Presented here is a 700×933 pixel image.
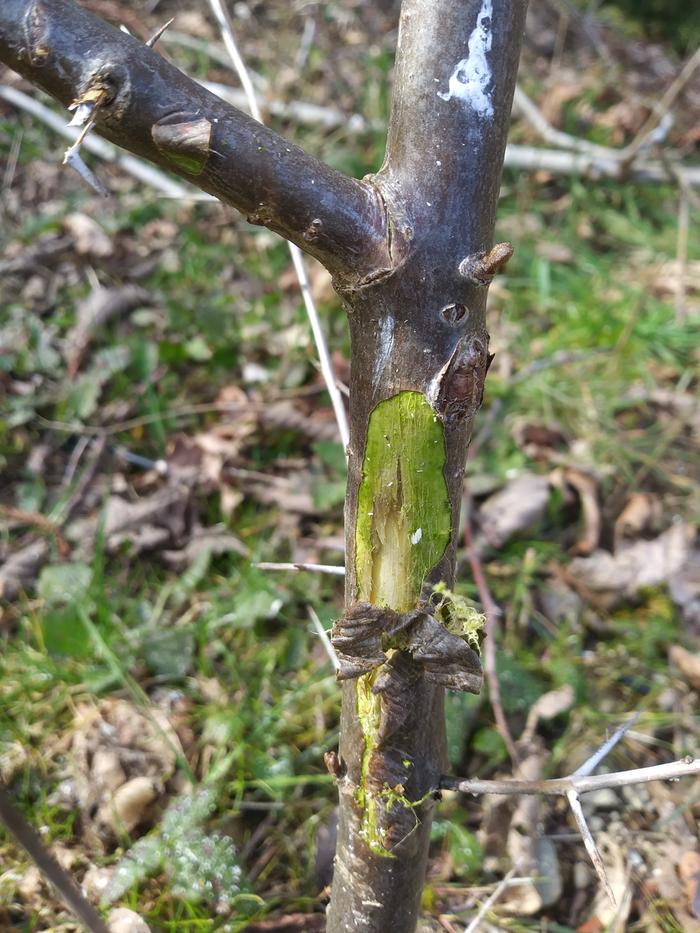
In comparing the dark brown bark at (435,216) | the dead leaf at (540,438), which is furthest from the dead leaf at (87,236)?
the dark brown bark at (435,216)

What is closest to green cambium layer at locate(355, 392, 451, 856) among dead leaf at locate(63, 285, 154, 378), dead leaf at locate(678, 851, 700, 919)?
dead leaf at locate(678, 851, 700, 919)

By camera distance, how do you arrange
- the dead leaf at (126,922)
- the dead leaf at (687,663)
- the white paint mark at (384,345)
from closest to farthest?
the white paint mark at (384,345) → the dead leaf at (126,922) → the dead leaf at (687,663)

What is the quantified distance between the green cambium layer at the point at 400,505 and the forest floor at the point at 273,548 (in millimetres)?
806

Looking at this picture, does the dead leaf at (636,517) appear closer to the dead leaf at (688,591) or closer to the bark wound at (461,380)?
the dead leaf at (688,591)

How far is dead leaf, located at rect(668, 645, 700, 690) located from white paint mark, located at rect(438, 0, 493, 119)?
1.68 m

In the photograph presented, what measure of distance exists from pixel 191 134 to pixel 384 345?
13.2 inches

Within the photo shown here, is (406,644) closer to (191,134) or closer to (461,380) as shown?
(461,380)

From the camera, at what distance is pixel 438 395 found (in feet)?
3.07

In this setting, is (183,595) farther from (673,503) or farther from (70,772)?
(673,503)

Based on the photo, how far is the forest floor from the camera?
62.6 inches

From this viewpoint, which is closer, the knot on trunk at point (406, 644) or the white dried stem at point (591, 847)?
the white dried stem at point (591, 847)

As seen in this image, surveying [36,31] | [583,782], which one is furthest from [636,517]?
[36,31]

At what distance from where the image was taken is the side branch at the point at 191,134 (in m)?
0.72

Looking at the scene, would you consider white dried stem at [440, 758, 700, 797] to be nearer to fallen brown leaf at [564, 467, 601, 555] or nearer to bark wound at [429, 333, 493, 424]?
bark wound at [429, 333, 493, 424]
